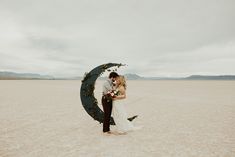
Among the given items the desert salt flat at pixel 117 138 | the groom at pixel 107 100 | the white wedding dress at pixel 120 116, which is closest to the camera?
the desert salt flat at pixel 117 138

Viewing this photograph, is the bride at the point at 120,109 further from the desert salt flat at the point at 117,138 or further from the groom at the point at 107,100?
the desert salt flat at the point at 117,138

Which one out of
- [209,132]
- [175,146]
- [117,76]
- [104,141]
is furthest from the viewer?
→ [209,132]

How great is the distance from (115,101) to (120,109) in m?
0.33

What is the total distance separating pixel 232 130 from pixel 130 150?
14.6 feet

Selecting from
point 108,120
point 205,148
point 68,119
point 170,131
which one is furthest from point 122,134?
point 68,119

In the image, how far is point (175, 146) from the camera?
27.0ft

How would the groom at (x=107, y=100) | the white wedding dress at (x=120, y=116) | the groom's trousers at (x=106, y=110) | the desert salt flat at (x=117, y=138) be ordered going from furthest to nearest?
the white wedding dress at (x=120, y=116)
the groom's trousers at (x=106, y=110)
the groom at (x=107, y=100)
the desert salt flat at (x=117, y=138)

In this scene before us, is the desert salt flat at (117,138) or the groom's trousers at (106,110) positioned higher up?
the groom's trousers at (106,110)

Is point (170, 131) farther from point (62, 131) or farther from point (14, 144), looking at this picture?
point (14, 144)

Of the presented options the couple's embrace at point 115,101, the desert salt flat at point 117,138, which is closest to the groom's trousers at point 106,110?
the couple's embrace at point 115,101

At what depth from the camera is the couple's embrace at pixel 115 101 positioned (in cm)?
939

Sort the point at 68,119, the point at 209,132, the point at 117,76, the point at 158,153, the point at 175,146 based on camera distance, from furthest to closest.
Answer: the point at 68,119 → the point at 209,132 → the point at 117,76 → the point at 175,146 → the point at 158,153

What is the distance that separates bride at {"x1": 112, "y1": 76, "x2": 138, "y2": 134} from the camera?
9430 mm

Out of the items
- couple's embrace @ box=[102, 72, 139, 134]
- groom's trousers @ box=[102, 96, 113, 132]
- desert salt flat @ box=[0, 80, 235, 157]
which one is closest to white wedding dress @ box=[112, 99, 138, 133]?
couple's embrace @ box=[102, 72, 139, 134]
